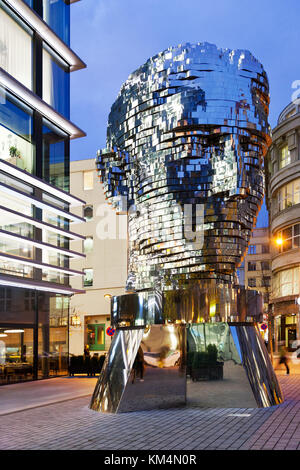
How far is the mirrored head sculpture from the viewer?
12133 millimetres

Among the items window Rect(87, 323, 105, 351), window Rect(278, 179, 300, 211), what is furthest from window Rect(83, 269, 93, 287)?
window Rect(278, 179, 300, 211)

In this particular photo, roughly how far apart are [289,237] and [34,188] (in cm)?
2775

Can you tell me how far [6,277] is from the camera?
69.0 feet

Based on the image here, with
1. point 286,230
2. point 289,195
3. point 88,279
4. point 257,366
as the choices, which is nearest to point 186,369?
point 257,366

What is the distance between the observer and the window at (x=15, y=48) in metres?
22.8

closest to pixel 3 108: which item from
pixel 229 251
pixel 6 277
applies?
pixel 6 277

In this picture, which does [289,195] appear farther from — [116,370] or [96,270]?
[116,370]

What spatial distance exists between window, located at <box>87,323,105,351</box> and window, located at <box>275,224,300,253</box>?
17.9m

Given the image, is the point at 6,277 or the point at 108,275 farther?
the point at 108,275

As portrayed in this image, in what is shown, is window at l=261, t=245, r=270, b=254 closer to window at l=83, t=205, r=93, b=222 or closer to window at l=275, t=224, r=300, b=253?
window at l=275, t=224, r=300, b=253

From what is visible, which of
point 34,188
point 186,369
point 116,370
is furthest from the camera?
point 34,188

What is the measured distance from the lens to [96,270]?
5125 centimetres

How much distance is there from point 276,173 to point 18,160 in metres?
30.8

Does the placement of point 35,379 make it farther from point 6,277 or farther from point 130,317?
point 130,317
